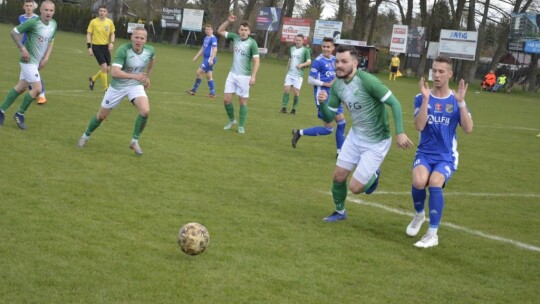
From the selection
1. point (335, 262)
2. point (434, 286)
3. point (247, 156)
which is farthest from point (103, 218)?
point (247, 156)

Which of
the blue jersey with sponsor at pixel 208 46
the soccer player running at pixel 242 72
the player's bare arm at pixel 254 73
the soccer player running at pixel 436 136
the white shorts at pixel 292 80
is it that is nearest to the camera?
the soccer player running at pixel 436 136

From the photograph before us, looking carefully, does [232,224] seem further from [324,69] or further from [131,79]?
[324,69]

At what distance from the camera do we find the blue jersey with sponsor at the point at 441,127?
24.5ft

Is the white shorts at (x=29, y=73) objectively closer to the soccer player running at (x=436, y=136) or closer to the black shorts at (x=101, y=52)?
the soccer player running at (x=436, y=136)

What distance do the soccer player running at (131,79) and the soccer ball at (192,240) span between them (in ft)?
15.6

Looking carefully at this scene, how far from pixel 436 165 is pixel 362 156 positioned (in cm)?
80

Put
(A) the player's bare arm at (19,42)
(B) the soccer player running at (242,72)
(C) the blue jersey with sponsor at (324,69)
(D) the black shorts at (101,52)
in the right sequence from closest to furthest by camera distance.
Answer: (A) the player's bare arm at (19,42), (C) the blue jersey with sponsor at (324,69), (B) the soccer player running at (242,72), (D) the black shorts at (101,52)

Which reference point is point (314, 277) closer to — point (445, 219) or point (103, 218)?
point (103, 218)

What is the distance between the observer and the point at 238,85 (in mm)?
14438

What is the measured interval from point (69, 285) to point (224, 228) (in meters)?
2.23

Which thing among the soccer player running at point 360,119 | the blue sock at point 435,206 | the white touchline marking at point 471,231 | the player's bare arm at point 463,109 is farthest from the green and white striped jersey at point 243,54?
the blue sock at point 435,206

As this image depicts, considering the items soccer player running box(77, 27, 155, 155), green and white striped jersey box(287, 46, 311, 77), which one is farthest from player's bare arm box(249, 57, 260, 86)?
green and white striped jersey box(287, 46, 311, 77)

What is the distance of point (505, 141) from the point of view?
59.6 ft

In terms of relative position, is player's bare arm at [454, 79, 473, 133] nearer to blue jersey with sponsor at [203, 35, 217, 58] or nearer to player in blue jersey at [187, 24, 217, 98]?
player in blue jersey at [187, 24, 217, 98]
